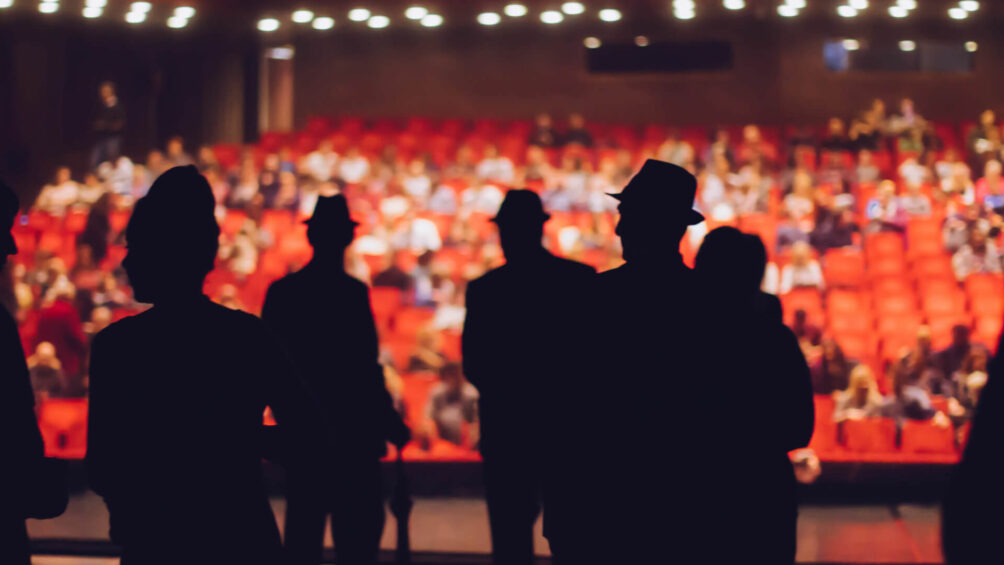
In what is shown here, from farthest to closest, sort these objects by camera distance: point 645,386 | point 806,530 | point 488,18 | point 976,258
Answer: point 488,18 → point 976,258 → point 806,530 → point 645,386

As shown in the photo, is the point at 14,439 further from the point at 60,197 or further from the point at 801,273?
the point at 60,197

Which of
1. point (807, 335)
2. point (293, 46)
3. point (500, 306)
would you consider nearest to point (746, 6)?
point (807, 335)

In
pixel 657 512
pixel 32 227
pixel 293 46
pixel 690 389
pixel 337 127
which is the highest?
pixel 293 46

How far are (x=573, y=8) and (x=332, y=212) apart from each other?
649cm

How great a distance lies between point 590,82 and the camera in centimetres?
1183

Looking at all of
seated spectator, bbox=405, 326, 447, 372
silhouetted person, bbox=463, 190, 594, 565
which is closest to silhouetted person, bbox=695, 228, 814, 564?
silhouetted person, bbox=463, 190, 594, 565

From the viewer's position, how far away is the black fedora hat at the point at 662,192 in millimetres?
1479

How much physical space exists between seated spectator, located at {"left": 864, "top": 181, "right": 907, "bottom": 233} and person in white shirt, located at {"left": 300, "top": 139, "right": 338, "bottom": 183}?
4490 millimetres

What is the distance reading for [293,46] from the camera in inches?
486

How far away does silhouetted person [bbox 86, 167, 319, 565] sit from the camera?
51.6 inches

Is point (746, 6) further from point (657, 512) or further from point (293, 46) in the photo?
point (657, 512)

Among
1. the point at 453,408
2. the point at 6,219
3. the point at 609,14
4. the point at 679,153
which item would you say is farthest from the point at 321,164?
the point at 6,219

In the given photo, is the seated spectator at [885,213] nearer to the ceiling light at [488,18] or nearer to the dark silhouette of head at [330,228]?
the ceiling light at [488,18]

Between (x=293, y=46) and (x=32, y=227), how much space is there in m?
5.04
